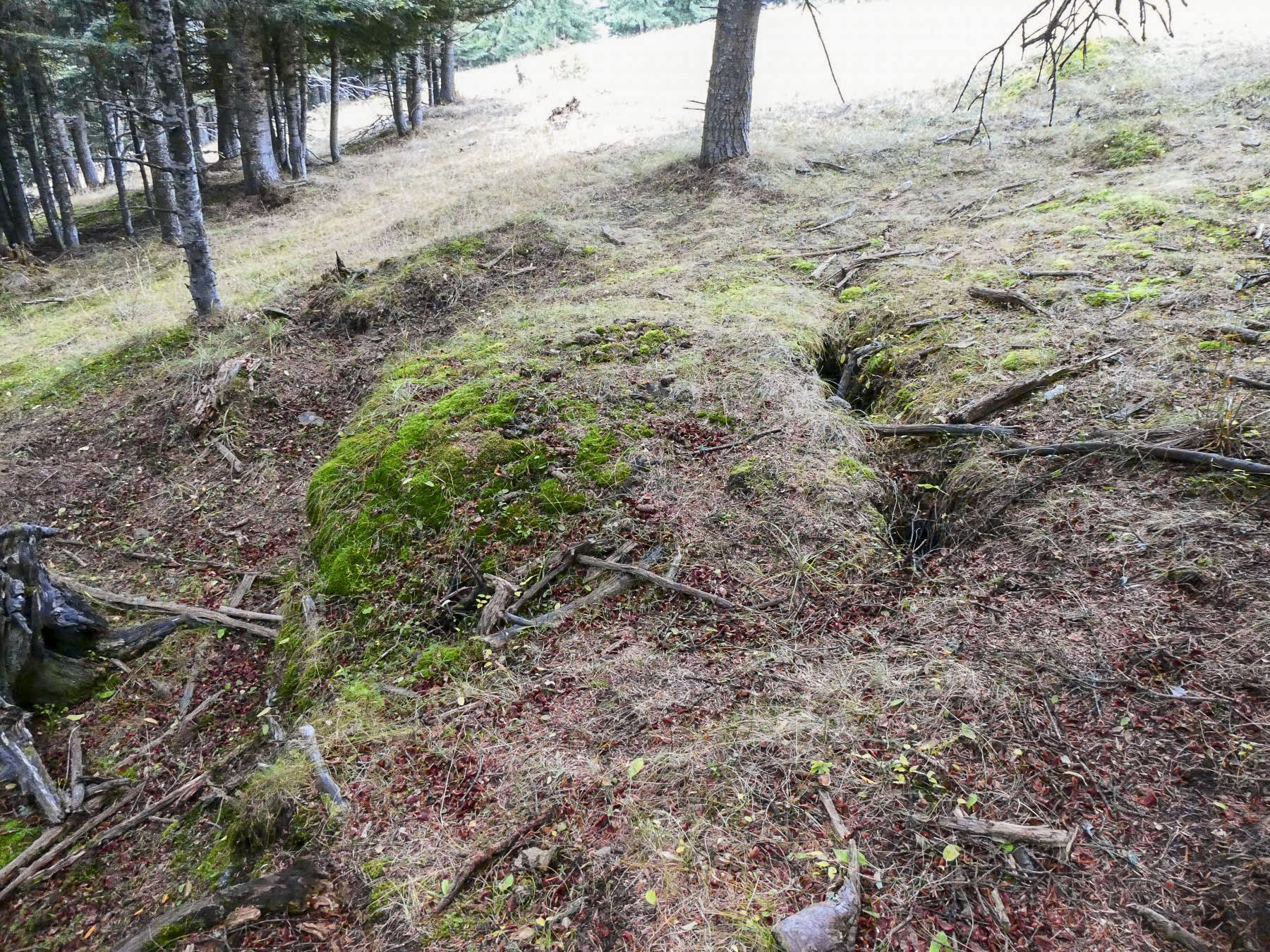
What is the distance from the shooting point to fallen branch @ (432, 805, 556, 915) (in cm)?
282

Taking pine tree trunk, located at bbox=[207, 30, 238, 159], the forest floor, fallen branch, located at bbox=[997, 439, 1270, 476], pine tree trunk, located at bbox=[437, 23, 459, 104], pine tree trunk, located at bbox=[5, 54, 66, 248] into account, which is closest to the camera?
Answer: the forest floor

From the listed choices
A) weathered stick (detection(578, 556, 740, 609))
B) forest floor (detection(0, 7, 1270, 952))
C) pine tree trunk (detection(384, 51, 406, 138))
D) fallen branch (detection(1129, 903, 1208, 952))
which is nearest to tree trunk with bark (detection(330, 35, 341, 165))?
pine tree trunk (detection(384, 51, 406, 138))

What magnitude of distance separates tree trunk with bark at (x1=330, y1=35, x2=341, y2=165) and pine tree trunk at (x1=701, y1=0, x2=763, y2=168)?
36.0 feet

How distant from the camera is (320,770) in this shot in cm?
342

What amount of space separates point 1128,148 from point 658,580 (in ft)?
32.7

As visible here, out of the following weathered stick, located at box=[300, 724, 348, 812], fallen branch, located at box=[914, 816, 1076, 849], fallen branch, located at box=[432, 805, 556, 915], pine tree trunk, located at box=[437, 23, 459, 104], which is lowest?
weathered stick, located at box=[300, 724, 348, 812]

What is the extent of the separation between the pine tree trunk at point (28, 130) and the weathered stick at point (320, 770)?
1740cm

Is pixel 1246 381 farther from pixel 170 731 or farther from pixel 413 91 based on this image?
pixel 413 91

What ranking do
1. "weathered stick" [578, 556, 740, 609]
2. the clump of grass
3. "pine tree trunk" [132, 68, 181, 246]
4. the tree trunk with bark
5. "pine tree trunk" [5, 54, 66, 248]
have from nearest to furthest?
"weathered stick" [578, 556, 740, 609] < "pine tree trunk" [132, 68, 181, 246] < the clump of grass < "pine tree trunk" [5, 54, 66, 248] < the tree trunk with bark

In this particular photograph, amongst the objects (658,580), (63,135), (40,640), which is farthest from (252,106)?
(658,580)

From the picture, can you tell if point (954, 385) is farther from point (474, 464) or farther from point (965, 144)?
point (965, 144)

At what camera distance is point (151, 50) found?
7645 millimetres

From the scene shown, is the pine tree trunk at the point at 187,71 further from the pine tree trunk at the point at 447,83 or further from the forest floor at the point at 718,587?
the pine tree trunk at the point at 447,83

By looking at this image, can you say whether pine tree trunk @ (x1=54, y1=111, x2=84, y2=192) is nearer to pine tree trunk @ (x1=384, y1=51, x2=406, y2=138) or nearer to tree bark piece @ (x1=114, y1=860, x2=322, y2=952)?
pine tree trunk @ (x1=384, y1=51, x2=406, y2=138)
